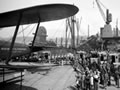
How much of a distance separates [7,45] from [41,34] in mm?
82094

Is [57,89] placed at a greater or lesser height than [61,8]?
lesser

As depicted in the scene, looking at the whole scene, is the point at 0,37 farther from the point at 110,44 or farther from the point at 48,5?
the point at 110,44

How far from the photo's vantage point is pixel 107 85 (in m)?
10.7

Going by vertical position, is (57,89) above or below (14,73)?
below

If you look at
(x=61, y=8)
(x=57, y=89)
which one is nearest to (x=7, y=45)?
(x=57, y=89)

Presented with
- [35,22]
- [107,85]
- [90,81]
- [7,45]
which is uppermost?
[35,22]

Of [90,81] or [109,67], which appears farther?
[109,67]

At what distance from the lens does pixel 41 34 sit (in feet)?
307

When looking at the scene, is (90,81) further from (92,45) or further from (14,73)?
(92,45)

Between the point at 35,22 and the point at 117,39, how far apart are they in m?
40.6

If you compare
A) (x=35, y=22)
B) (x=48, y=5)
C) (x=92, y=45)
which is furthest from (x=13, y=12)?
(x=92, y=45)

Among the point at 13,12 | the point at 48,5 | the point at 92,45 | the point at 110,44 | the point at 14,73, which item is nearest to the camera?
the point at 48,5

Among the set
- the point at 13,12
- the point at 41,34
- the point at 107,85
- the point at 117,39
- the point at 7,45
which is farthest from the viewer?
the point at 41,34

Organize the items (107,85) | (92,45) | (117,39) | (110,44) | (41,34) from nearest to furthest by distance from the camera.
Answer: (107,85), (117,39), (110,44), (92,45), (41,34)
